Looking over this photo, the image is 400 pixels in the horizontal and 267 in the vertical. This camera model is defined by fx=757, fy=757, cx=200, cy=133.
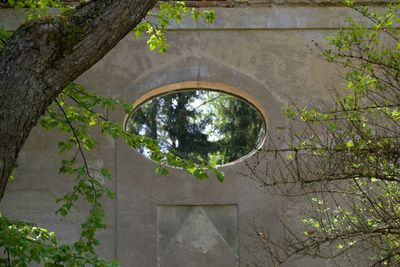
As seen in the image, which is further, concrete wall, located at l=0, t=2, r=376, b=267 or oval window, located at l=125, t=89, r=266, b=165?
oval window, located at l=125, t=89, r=266, b=165

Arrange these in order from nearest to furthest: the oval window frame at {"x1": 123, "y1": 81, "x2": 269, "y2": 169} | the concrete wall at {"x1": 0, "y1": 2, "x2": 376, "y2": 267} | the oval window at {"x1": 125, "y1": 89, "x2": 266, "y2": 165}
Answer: the concrete wall at {"x1": 0, "y1": 2, "x2": 376, "y2": 267} < the oval window at {"x1": 125, "y1": 89, "x2": 266, "y2": 165} < the oval window frame at {"x1": 123, "y1": 81, "x2": 269, "y2": 169}

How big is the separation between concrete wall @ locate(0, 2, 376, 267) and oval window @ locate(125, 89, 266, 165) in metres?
0.20

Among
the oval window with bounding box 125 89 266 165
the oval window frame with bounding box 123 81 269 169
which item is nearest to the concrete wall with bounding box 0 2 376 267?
the oval window frame with bounding box 123 81 269 169

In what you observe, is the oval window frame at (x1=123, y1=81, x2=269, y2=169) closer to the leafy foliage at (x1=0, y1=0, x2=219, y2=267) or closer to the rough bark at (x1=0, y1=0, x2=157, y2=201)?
the leafy foliage at (x1=0, y1=0, x2=219, y2=267)

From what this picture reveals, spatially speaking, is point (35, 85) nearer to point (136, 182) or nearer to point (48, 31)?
point (48, 31)

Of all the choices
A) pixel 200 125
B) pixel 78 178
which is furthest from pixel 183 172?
pixel 78 178

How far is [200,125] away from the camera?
28.7 ft

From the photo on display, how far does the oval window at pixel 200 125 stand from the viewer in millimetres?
8594

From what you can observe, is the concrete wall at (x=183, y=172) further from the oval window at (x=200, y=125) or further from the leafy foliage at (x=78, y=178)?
the leafy foliage at (x=78, y=178)

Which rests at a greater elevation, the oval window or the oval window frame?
the oval window frame

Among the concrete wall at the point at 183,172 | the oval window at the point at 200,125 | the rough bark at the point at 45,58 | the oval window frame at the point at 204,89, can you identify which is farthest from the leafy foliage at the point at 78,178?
Result: the rough bark at the point at 45,58

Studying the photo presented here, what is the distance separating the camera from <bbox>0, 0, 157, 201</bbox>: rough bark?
4.17 m

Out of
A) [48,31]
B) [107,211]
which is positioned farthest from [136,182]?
[48,31]

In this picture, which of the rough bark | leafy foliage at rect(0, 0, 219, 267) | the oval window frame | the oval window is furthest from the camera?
the oval window frame
